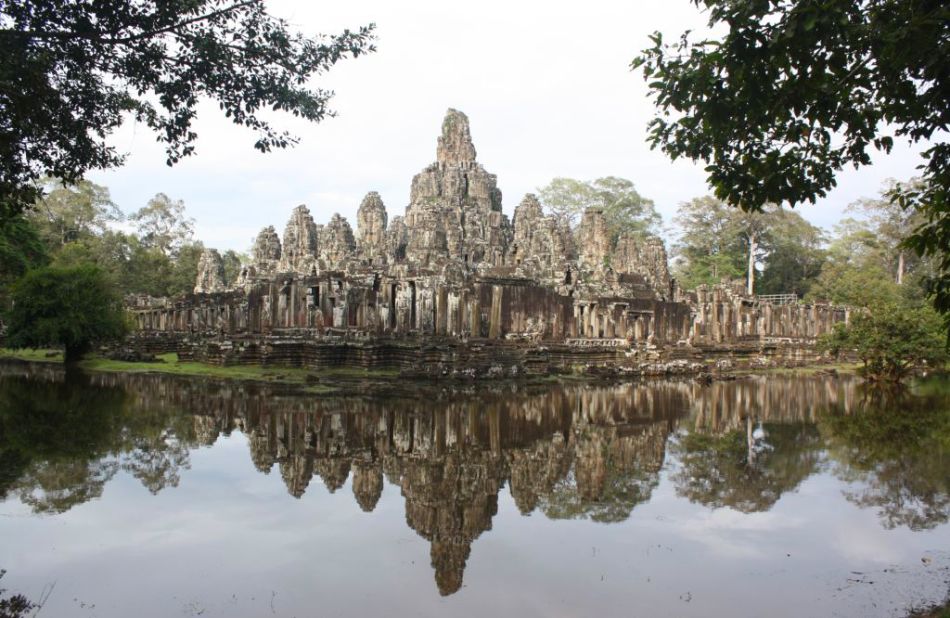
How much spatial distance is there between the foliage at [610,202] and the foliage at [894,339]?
41.2 meters

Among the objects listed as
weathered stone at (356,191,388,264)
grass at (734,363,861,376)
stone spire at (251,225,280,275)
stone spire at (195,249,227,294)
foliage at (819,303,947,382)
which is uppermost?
weathered stone at (356,191,388,264)

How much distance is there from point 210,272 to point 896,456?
120 ft

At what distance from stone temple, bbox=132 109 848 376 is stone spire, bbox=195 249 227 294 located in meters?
0.08

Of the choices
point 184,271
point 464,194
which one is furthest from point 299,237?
point 464,194

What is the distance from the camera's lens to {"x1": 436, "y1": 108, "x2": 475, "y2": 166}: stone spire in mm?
54438

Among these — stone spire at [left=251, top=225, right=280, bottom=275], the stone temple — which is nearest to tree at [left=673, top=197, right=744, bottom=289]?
the stone temple

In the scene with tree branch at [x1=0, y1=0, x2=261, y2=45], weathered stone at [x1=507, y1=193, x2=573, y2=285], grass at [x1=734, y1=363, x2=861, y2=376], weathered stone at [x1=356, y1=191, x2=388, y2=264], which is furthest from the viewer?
weathered stone at [x1=356, y1=191, x2=388, y2=264]

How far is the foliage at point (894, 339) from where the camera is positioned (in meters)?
21.2

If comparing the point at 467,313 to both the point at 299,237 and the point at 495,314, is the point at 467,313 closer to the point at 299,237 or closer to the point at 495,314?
the point at 495,314

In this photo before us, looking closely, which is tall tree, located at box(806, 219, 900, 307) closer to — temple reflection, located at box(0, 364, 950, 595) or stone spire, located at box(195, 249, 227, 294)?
temple reflection, located at box(0, 364, 950, 595)

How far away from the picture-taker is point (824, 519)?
7.05 meters

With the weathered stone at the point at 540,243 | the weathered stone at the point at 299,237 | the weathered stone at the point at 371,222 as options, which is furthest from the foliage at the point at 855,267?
the weathered stone at the point at 299,237

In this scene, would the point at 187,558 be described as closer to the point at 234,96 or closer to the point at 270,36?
the point at 234,96

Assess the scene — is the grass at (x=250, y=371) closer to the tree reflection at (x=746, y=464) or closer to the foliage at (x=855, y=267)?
the tree reflection at (x=746, y=464)
